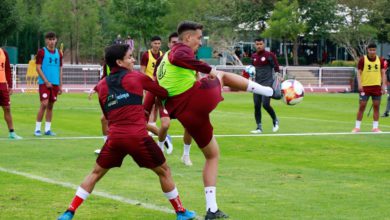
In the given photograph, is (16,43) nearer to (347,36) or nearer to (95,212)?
(347,36)

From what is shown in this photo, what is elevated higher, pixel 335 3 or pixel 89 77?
pixel 335 3

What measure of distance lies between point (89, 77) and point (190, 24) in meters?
34.7

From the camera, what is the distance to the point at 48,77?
63.5ft

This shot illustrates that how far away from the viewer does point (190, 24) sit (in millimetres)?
9586

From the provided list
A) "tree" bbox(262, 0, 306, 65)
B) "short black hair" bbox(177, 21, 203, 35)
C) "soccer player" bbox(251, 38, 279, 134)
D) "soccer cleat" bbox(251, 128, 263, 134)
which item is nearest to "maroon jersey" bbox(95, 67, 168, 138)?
"short black hair" bbox(177, 21, 203, 35)

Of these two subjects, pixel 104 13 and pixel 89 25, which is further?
pixel 104 13

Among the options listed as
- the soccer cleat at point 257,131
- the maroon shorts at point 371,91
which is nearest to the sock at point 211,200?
the soccer cleat at point 257,131

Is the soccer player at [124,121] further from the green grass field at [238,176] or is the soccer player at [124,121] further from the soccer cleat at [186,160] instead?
the soccer cleat at [186,160]

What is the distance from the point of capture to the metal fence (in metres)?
42.7

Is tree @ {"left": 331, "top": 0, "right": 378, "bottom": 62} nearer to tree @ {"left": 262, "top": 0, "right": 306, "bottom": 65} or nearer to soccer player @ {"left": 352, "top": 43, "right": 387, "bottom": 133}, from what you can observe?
tree @ {"left": 262, "top": 0, "right": 306, "bottom": 65}

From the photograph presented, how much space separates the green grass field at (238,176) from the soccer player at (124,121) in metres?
0.71

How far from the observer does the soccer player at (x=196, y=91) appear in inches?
361

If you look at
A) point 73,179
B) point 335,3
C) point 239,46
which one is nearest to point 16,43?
point 239,46

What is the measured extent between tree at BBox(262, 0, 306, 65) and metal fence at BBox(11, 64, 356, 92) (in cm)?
1178
